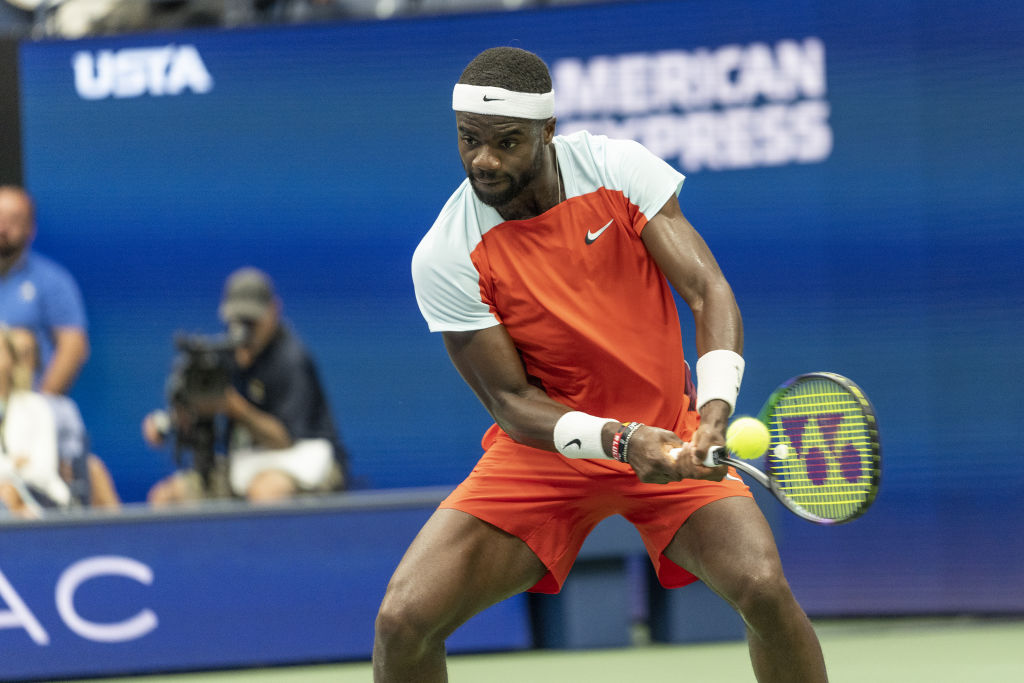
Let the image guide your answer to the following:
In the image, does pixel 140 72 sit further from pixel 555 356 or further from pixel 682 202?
pixel 555 356

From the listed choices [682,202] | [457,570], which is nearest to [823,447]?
[457,570]

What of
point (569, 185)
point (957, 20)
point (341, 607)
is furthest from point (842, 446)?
point (957, 20)

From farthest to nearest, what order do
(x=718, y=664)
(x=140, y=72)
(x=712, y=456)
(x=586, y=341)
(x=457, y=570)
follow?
(x=140, y=72)
(x=718, y=664)
(x=586, y=341)
(x=457, y=570)
(x=712, y=456)

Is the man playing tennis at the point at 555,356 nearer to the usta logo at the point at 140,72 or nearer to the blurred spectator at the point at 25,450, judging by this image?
the blurred spectator at the point at 25,450

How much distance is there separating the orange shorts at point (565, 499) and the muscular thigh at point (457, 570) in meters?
0.03

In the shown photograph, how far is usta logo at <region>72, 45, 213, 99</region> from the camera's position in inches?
264

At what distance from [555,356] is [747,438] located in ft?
1.75

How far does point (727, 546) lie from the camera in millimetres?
2977

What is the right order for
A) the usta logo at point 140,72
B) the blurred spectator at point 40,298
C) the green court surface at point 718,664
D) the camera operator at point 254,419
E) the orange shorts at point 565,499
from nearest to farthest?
the orange shorts at point 565,499
the green court surface at point 718,664
the camera operator at point 254,419
the blurred spectator at point 40,298
the usta logo at point 140,72

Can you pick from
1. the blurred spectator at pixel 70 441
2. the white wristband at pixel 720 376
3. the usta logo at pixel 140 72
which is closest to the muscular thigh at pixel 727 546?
the white wristband at pixel 720 376

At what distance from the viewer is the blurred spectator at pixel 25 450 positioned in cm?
610

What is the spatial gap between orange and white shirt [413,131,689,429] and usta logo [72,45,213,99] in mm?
3900

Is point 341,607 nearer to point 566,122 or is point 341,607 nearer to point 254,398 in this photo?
point 254,398

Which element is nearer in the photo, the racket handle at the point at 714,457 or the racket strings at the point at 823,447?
the racket handle at the point at 714,457
